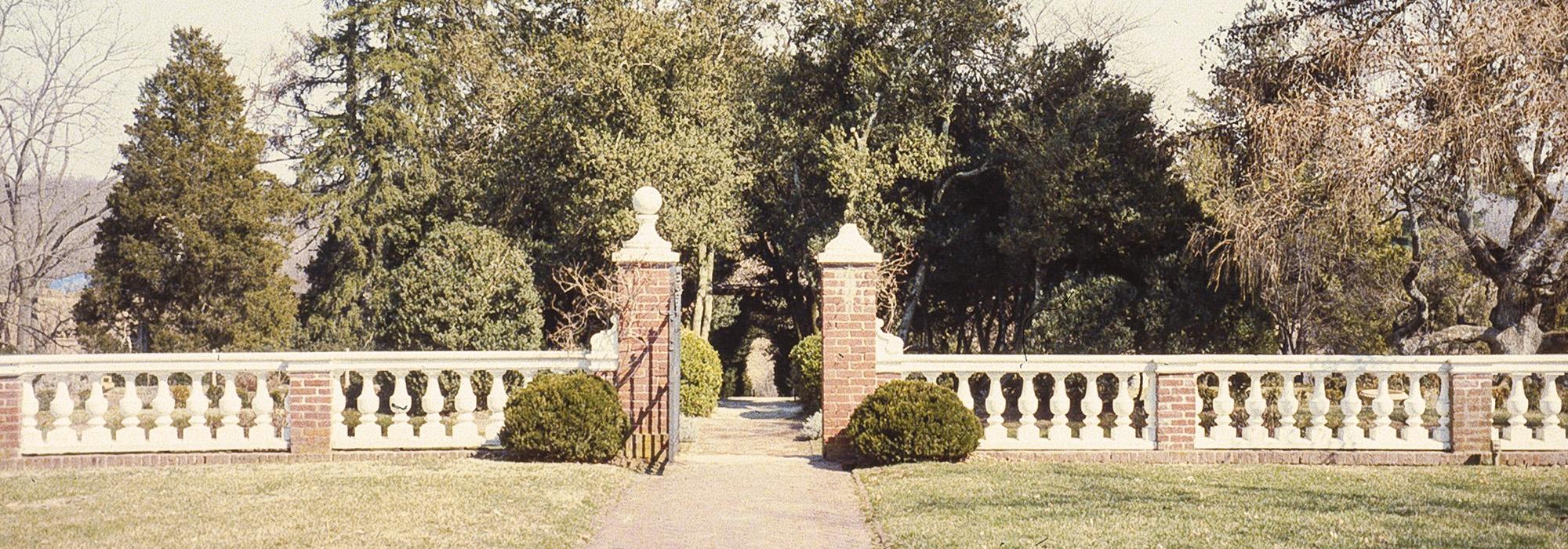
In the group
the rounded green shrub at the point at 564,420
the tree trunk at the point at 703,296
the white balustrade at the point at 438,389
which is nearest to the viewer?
the rounded green shrub at the point at 564,420

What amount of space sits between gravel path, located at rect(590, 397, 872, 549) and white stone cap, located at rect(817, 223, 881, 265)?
1.82 meters

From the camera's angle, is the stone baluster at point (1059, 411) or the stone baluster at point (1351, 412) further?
the stone baluster at point (1059, 411)

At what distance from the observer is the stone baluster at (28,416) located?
35.3ft

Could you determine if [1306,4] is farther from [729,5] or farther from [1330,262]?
[729,5]

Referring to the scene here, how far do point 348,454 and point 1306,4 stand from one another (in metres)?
14.2

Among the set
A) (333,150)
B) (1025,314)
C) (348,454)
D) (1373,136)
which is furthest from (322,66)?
(1373,136)

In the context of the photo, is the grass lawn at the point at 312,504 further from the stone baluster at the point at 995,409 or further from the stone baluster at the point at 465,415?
the stone baluster at the point at 995,409

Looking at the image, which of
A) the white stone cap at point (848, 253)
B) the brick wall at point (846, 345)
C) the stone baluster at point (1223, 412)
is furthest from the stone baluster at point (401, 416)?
the stone baluster at point (1223, 412)

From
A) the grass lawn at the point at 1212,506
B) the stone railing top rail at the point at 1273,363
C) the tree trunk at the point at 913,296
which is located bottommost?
the grass lawn at the point at 1212,506

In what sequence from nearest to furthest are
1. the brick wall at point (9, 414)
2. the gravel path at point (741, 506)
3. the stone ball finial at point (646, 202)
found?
the gravel path at point (741, 506)
the brick wall at point (9, 414)
the stone ball finial at point (646, 202)

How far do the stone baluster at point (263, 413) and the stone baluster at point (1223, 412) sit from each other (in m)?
8.25

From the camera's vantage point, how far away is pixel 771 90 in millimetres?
23453

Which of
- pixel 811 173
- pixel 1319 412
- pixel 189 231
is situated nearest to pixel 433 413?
pixel 1319 412

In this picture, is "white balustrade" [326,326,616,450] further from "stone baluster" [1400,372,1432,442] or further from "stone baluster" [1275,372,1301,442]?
"stone baluster" [1400,372,1432,442]
